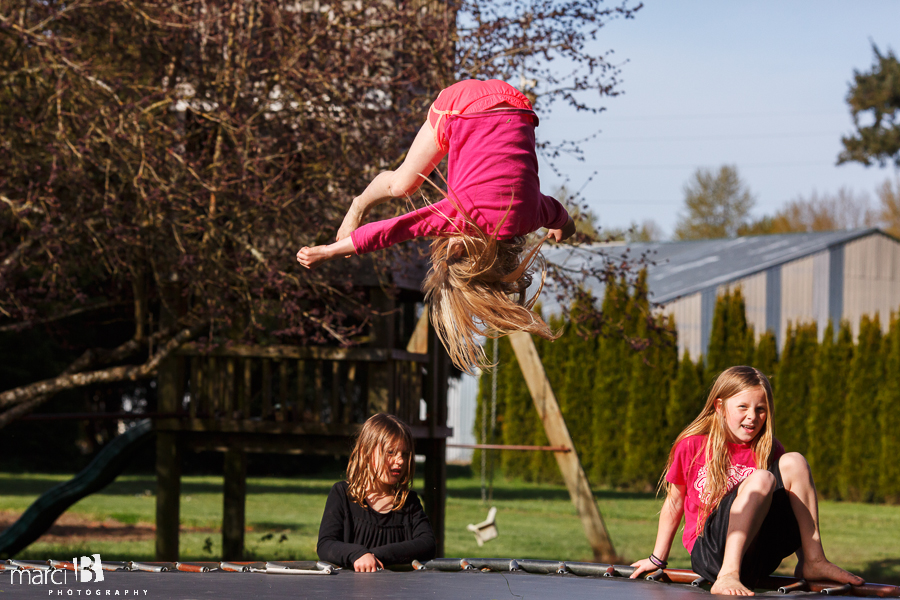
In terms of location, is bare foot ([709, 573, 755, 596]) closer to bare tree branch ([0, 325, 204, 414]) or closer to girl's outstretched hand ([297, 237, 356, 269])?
girl's outstretched hand ([297, 237, 356, 269])

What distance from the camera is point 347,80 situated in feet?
16.9

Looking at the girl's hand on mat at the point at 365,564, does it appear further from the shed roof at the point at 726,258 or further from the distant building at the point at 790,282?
the distant building at the point at 790,282

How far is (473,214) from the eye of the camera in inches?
99.3

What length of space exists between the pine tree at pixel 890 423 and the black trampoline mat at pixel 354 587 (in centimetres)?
1022

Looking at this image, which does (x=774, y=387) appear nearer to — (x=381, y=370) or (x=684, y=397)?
(x=684, y=397)

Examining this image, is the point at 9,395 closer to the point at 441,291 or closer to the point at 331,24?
the point at 331,24

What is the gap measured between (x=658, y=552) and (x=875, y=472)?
34.3 ft

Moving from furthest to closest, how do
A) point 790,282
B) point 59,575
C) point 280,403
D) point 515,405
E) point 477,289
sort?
1. point 790,282
2. point 515,405
3. point 280,403
4. point 59,575
5. point 477,289

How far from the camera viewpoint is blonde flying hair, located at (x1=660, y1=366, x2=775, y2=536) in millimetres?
3023

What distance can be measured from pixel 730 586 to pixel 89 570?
6.83 ft

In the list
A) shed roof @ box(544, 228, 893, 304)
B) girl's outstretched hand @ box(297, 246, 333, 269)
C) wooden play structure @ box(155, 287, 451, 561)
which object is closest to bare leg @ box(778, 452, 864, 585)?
girl's outstretched hand @ box(297, 246, 333, 269)

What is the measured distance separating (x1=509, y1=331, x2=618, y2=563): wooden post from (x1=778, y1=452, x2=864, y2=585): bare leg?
135 inches

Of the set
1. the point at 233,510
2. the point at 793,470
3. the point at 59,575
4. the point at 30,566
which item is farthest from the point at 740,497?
the point at 233,510

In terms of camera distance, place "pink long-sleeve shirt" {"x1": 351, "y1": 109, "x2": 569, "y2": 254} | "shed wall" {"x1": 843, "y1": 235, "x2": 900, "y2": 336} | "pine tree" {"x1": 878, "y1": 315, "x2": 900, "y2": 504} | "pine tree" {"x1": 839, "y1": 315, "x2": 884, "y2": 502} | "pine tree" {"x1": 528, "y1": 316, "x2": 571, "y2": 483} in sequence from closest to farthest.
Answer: "pink long-sleeve shirt" {"x1": 351, "y1": 109, "x2": 569, "y2": 254}
"pine tree" {"x1": 878, "y1": 315, "x2": 900, "y2": 504}
"pine tree" {"x1": 839, "y1": 315, "x2": 884, "y2": 502}
"pine tree" {"x1": 528, "y1": 316, "x2": 571, "y2": 483}
"shed wall" {"x1": 843, "y1": 235, "x2": 900, "y2": 336}
